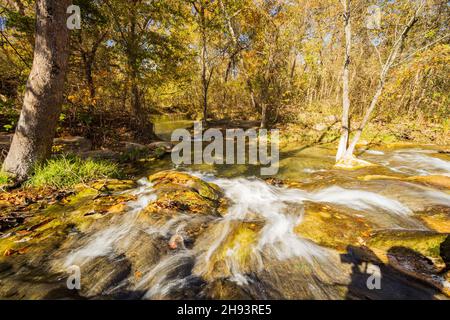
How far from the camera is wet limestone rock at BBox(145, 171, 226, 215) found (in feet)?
13.6

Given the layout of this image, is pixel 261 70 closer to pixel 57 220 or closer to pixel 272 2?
pixel 272 2

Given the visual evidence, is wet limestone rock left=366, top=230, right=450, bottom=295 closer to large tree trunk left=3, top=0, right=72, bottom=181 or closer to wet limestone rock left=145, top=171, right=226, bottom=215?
wet limestone rock left=145, top=171, right=226, bottom=215

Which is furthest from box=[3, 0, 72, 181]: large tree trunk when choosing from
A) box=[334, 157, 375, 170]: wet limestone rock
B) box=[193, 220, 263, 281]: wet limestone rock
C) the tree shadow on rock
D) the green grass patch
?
box=[334, 157, 375, 170]: wet limestone rock

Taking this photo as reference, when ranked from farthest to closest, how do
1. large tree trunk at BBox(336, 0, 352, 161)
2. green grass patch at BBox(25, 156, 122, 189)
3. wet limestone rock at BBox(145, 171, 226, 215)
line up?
1. large tree trunk at BBox(336, 0, 352, 161)
2. green grass patch at BBox(25, 156, 122, 189)
3. wet limestone rock at BBox(145, 171, 226, 215)

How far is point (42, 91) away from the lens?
15.1 feet

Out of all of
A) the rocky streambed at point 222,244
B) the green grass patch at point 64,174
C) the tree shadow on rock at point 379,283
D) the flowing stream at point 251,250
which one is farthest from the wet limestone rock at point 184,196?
the tree shadow on rock at point 379,283

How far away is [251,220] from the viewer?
4055mm

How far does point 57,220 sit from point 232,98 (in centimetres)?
1892

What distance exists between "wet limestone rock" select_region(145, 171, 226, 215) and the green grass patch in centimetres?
155

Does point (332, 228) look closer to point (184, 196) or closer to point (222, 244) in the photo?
point (222, 244)

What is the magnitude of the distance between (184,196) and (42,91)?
3.78 meters

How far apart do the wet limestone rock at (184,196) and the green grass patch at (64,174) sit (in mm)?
1553

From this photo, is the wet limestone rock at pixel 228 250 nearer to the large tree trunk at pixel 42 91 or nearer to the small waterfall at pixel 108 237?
the small waterfall at pixel 108 237
